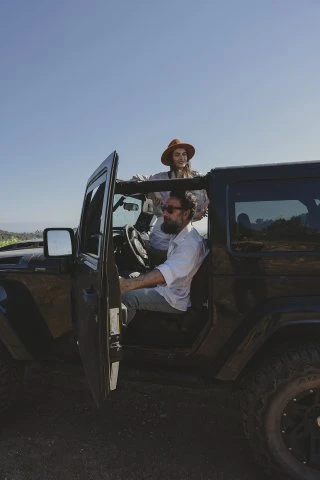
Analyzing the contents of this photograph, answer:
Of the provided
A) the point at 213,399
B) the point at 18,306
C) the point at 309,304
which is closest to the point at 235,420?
the point at 213,399

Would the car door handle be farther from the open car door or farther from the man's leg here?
the man's leg

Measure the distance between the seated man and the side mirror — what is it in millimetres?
494

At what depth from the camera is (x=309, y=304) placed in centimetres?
248

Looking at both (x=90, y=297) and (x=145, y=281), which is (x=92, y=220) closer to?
(x=145, y=281)

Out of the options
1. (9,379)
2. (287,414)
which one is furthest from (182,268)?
(9,379)

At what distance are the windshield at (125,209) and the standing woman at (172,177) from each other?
0.73ft

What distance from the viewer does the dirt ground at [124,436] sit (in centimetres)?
288

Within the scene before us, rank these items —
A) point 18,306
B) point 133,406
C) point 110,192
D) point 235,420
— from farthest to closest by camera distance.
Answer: point 133,406
point 235,420
point 18,306
point 110,192

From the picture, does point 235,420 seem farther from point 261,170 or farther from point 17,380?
point 261,170

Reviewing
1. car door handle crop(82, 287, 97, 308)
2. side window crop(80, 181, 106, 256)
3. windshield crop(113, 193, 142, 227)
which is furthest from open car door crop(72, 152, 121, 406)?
windshield crop(113, 193, 142, 227)

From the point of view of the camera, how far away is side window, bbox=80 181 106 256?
286 centimetres

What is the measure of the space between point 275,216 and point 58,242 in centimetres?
149

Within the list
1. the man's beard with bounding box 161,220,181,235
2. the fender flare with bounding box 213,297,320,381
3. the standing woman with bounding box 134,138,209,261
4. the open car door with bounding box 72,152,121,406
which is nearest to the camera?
the open car door with bounding box 72,152,121,406

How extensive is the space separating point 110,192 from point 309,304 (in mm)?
1292
